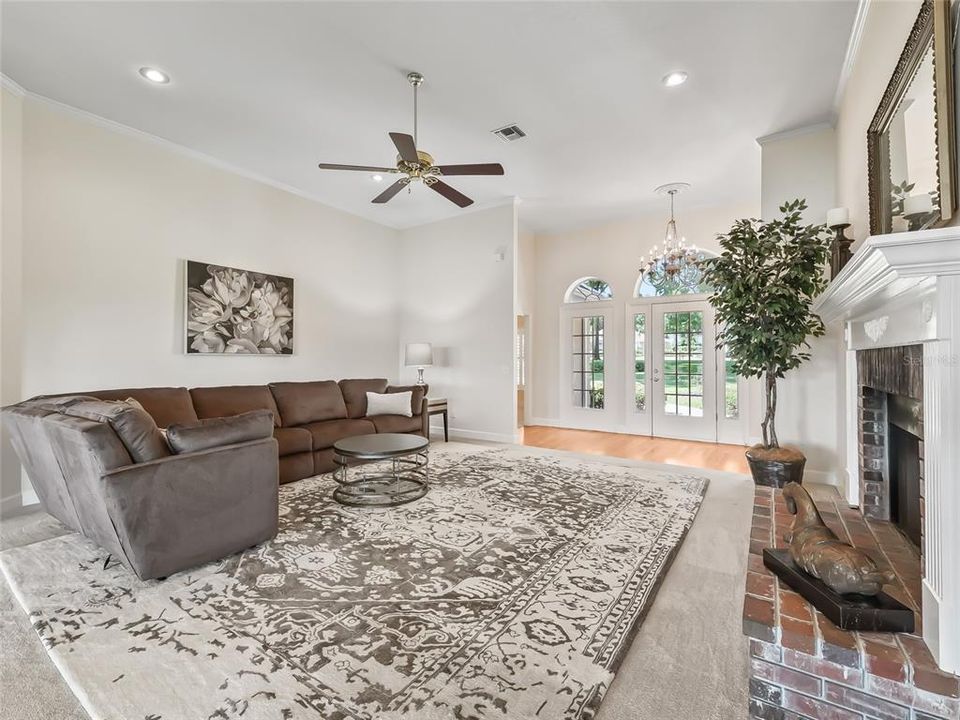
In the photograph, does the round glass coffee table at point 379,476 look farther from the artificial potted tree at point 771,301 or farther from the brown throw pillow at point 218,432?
the artificial potted tree at point 771,301

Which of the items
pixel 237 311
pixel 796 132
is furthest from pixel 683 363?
pixel 237 311

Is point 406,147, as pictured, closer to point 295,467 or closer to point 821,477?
point 295,467

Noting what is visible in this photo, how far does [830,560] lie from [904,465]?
3.30 ft

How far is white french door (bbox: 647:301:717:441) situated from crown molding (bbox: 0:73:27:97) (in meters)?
6.85

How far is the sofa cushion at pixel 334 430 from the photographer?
13.2 ft

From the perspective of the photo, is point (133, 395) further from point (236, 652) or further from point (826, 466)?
point (826, 466)

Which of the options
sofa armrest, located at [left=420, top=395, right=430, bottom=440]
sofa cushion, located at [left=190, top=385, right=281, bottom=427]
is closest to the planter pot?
sofa armrest, located at [left=420, top=395, right=430, bottom=440]

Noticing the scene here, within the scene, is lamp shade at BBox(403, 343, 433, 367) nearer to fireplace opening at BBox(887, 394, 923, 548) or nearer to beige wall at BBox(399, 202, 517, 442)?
beige wall at BBox(399, 202, 517, 442)

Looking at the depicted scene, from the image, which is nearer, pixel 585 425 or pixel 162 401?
pixel 162 401

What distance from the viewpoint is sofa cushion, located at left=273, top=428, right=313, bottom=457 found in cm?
372

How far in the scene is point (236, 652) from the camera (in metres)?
1.62

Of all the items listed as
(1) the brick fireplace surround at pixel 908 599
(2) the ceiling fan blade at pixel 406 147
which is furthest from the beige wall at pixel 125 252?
(1) the brick fireplace surround at pixel 908 599

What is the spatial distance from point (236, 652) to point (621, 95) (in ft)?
13.7

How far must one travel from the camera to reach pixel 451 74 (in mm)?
3184
